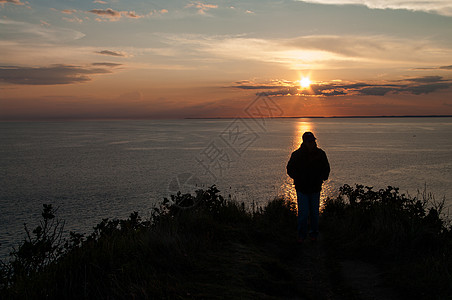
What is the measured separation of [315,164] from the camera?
732cm

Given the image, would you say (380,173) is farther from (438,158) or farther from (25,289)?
(25,289)

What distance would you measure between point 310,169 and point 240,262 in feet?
8.19

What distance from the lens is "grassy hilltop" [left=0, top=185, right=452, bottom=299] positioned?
15.6 feet

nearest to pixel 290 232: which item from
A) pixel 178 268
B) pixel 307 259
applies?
pixel 307 259

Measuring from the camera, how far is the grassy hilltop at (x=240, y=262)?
475cm

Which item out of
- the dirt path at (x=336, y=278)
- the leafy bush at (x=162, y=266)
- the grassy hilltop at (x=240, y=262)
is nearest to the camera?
the leafy bush at (x=162, y=266)

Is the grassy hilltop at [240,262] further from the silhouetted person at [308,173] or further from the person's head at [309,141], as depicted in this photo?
the person's head at [309,141]

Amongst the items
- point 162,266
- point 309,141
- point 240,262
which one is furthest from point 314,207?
point 162,266

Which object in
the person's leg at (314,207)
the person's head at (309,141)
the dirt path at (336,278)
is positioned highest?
the person's head at (309,141)

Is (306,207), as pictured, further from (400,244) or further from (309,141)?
(400,244)

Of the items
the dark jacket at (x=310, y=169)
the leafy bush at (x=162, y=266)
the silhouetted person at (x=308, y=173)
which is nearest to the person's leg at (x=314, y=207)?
the silhouetted person at (x=308, y=173)

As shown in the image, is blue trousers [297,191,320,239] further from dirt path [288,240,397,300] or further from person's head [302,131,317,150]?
person's head [302,131,317,150]

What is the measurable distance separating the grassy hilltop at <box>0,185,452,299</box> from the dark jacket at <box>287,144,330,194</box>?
127cm

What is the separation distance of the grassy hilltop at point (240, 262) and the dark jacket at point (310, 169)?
127 centimetres
